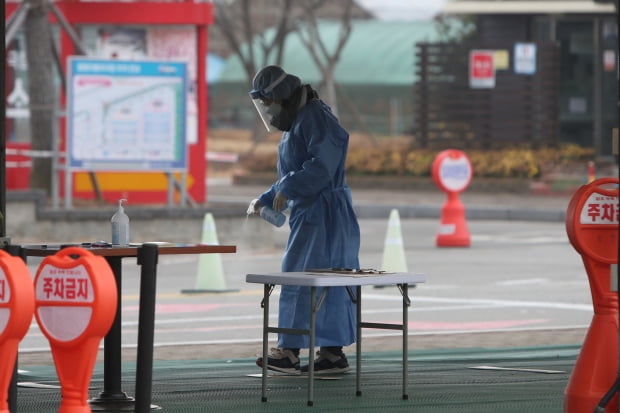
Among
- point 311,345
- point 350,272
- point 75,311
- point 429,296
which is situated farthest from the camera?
point 429,296

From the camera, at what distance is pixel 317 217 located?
380 inches

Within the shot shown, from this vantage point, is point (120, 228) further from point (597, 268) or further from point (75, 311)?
point (597, 268)

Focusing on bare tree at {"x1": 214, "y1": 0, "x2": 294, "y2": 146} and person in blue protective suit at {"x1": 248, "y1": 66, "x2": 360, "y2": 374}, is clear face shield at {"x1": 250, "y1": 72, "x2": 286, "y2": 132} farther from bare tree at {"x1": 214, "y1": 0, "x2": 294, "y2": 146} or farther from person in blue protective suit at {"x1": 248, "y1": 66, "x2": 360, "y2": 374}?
bare tree at {"x1": 214, "y1": 0, "x2": 294, "y2": 146}

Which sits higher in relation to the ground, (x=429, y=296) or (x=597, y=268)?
(x=597, y=268)

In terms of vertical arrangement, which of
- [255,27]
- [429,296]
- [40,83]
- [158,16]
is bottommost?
[429,296]

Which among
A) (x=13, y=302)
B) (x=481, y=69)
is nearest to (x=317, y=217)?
(x=13, y=302)

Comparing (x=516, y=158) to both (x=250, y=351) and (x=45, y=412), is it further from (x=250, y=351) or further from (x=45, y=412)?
(x=45, y=412)

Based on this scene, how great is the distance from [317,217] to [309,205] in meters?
0.09

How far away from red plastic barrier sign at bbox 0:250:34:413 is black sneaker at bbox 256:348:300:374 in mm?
3715

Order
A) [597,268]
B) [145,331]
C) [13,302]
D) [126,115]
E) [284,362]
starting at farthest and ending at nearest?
[126,115] < [284,362] < [145,331] < [597,268] < [13,302]

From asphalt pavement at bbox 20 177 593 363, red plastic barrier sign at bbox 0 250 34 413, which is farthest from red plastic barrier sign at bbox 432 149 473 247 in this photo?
red plastic barrier sign at bbox 0 250 34 413

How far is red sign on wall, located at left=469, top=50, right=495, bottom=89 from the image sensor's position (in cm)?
3422

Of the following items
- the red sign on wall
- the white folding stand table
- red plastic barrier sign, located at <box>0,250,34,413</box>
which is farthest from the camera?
the red sign on wall

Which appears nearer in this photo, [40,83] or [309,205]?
[309,205]
